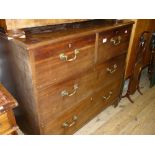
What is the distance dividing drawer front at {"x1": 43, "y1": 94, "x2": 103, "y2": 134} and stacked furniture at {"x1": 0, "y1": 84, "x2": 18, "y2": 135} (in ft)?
1.01

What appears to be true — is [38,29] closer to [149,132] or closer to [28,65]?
[28,65]

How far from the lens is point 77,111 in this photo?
5.39 ft

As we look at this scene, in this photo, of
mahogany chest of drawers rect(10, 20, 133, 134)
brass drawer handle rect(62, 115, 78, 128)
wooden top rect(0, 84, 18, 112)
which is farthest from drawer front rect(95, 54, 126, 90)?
wooden top rect(0, 84, 18, 112)

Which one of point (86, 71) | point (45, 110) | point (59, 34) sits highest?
point (59, 34)

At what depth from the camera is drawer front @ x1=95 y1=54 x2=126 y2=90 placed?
171cm

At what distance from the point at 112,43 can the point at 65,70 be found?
62cm

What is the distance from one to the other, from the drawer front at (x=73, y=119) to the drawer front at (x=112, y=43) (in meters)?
0.47

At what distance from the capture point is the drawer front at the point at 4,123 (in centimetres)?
→ 107

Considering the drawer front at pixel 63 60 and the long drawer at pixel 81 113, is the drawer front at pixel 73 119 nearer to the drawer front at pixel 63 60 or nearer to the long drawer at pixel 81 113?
the long drawer at pixel 81 113

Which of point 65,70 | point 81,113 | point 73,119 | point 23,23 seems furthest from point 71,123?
point 23,23

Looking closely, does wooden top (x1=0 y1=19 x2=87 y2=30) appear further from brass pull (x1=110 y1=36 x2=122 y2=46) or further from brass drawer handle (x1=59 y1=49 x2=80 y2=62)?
brass pull (x1=110 y1=36 x2=122 y2=46)

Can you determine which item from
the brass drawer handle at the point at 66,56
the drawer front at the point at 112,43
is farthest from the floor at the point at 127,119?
the brass drawer handle at the point at 66,56
